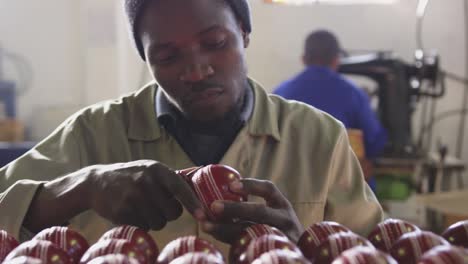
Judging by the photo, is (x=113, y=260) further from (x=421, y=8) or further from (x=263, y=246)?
(x=421, y=8)

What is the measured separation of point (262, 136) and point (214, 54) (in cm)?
20

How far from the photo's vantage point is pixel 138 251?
2.27 ft

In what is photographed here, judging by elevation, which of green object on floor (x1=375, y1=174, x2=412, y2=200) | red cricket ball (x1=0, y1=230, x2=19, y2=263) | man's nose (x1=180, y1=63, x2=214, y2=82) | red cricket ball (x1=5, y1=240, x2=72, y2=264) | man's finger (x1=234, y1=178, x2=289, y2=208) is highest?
man's nose (x1=180, y1=63, x2=214, y2=82)

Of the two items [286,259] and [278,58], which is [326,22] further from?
[286,259]

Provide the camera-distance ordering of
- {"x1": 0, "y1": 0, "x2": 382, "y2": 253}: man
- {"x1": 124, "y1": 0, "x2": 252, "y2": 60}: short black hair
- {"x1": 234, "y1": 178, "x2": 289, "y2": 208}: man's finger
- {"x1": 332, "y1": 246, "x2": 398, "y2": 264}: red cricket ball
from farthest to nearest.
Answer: {"x1": 124, "y1": 0, "x2": 252, "y2": 60}: short black hair
{"x1": 0, "y1": 0, "x2": 382, "y2": 253}: man
{"x1": 234, "y1": 178, "x2": 289, "y2": 208}: man's finger
{"x1": 332, "y1": 246, "x2": 398, "y2": 264}: red cricket ball

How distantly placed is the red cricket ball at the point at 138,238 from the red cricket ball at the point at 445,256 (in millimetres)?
290

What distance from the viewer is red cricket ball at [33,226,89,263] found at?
728 mm

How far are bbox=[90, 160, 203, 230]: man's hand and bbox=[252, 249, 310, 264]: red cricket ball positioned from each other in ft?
0.69

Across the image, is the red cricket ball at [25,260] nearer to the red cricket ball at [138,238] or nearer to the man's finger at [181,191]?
the red cricket ball at [138,238]

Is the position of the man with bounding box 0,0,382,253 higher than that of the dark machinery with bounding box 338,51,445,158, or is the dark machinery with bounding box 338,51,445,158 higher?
the man with bounding box 0,0,382,253

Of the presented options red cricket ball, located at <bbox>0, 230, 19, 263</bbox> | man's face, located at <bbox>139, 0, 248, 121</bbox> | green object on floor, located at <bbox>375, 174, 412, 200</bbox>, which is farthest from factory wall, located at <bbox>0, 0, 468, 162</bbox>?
red cricket ball, located at <bbox>0, 230, 19, 263</bbox>

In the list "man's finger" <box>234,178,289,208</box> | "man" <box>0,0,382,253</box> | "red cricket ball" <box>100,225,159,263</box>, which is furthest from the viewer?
"man" <box>0,0,382,253</box>

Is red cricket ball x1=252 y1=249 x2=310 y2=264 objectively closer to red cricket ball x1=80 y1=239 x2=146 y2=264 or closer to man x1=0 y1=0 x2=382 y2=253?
red cricket ball x1=80 y1=239 x2=146 y2=264

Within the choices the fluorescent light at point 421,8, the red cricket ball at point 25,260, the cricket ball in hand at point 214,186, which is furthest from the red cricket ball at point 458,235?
the fluorescent light at point 421,8
